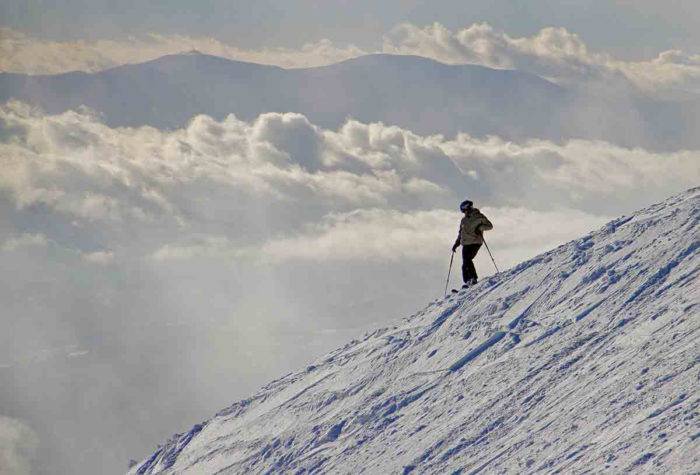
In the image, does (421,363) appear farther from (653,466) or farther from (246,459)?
(653,466)

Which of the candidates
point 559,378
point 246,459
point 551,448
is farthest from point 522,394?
point 246,459

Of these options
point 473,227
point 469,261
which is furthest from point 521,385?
point 469,261

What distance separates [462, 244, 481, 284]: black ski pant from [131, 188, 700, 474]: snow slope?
1.11 m

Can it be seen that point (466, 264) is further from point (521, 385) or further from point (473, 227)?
point (521, 385)

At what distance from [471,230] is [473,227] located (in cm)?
10

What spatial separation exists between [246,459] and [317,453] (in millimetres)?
1977

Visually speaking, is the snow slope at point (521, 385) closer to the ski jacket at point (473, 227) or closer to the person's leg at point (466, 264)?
the person's leg at point (466, 264)

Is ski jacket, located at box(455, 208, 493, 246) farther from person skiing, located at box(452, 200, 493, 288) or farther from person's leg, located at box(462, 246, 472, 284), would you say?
person's leg, located at box(462, 246, 472, 284)

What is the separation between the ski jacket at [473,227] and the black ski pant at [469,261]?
24 centimetres

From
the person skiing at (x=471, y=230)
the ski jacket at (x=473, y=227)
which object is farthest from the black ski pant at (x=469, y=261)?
the ski jacket at (x=473, y=227)

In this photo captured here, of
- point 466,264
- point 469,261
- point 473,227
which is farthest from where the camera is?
point 466,264

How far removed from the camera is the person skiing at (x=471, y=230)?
21.3m

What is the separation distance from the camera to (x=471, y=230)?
21516 millimetres

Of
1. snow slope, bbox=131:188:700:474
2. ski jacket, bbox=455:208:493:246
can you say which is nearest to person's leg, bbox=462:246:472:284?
ski jacket, bbox=455:208:493:246
